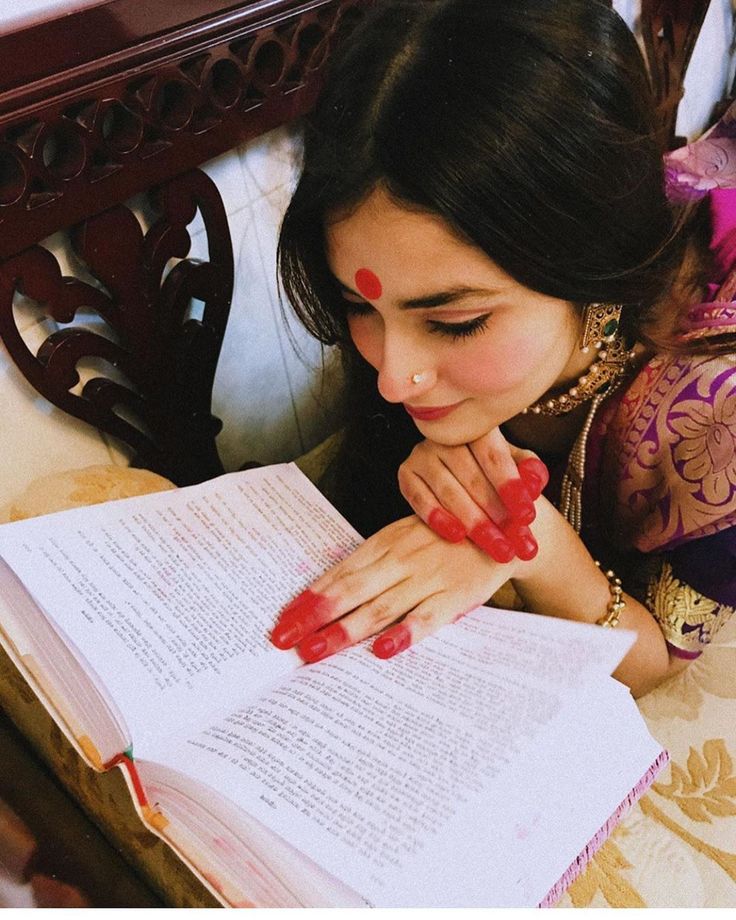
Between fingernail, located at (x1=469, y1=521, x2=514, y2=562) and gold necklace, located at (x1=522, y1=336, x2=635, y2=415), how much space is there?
21 cm

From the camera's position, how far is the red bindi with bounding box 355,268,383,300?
2.02ft

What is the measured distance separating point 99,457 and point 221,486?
0.58 feet

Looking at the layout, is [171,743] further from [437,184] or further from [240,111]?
[240,111]

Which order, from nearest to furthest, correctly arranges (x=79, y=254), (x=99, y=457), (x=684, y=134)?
(x=79, y=254)
(x=99, y=457)
(x=684, y=134)

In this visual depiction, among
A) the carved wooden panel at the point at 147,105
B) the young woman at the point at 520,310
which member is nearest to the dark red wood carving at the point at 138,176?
the carved wooden panel at the point at 147,105

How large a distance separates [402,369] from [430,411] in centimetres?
8

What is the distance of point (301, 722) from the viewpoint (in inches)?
20.6

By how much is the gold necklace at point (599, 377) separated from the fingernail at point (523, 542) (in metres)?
0.21

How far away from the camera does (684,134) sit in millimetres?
1622

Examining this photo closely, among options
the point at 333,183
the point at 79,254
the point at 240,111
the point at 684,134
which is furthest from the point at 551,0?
the point at 684,134

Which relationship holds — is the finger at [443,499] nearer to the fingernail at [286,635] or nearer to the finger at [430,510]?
the finger at [430,510]

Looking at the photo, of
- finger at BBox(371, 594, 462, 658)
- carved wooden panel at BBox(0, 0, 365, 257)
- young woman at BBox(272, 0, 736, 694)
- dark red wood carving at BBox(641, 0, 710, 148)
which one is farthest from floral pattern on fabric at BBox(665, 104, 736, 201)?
finger at BBox(371, 594, 462, 658)

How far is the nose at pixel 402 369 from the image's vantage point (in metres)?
0.64

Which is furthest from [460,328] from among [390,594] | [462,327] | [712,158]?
[712,158]
